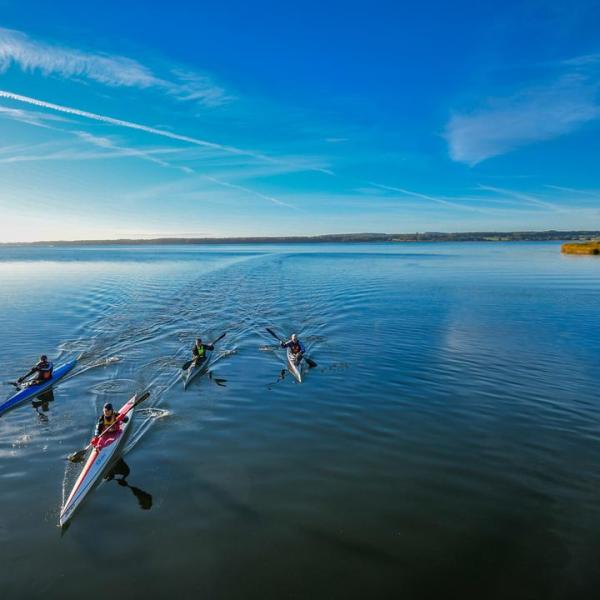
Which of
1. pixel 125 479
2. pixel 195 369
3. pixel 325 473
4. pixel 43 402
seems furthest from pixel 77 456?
pixel 325 473

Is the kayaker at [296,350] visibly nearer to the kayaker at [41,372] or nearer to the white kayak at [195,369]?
the white kayak at [195,369]

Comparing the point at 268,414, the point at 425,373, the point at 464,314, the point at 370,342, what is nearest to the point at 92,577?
the point at 268,414

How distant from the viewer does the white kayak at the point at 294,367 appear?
826 inches

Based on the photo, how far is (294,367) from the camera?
21.8 meters

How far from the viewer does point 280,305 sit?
143ft

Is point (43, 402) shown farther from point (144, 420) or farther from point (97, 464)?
point (97, 464)

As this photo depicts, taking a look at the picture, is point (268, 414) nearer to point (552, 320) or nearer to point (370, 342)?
point (370, 342)

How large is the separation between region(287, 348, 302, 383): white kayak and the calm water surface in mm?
784

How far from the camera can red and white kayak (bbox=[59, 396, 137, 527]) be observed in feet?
35.7

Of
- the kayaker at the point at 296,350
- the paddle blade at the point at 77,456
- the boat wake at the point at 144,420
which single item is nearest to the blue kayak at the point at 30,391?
the boat wake at the point at 144,420

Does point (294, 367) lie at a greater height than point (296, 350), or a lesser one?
lesser

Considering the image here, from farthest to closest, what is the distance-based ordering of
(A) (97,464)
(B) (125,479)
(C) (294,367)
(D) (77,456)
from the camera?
(C) (294,367) < (D) (77,456) < (B) (125,479) < (A) (97,464)

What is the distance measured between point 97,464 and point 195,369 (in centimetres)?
924

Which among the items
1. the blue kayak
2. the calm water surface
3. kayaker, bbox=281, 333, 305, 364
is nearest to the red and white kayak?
the calm water surface
